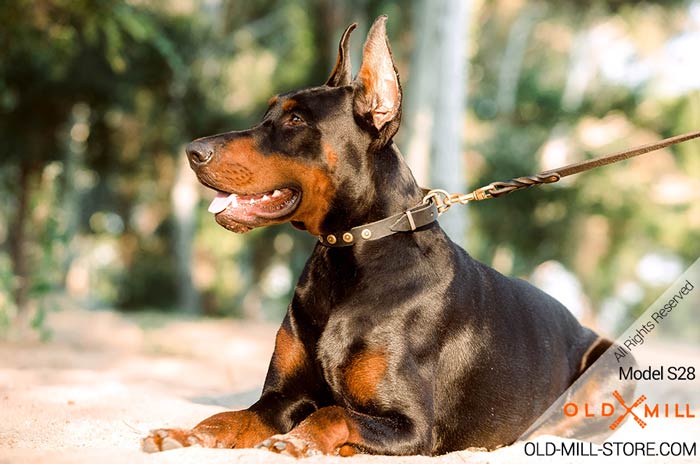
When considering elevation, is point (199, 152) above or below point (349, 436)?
above

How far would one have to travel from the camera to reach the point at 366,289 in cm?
400

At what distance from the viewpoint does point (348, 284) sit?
4043 mm

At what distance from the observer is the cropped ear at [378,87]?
13.6 ft

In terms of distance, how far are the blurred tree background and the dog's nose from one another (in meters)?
6.58

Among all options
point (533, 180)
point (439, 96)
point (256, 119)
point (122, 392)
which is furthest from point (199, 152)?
point (256, 119)

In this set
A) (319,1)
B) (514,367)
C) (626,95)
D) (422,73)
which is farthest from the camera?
(626,95)

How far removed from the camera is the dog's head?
3.90 metres

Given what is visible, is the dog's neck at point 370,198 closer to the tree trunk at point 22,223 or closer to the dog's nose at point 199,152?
the dog's nose at point 199,152

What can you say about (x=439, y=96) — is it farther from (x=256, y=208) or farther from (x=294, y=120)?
(x=256, y=208)

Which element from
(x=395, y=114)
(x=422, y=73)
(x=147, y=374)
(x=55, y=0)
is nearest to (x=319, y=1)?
(x=422, y=73)

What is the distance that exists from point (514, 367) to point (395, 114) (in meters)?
1.48

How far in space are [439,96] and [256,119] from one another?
1159 centimetres

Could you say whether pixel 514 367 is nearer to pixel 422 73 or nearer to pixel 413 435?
pixel 413 435

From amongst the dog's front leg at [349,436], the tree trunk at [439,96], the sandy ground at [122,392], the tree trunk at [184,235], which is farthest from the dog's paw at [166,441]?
the tree trunk at [184,235]
